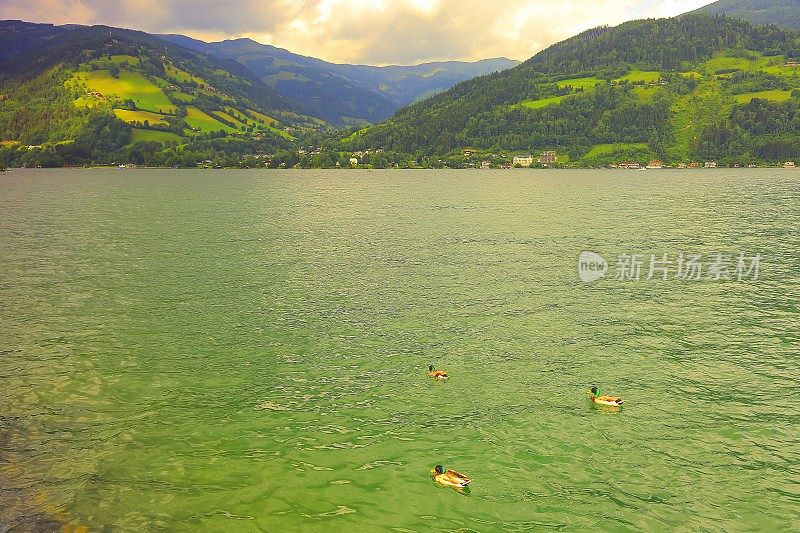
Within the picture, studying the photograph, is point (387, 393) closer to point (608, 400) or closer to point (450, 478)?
point (450, 478)

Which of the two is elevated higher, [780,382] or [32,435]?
[780,382]

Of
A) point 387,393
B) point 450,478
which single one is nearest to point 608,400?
point 450,478

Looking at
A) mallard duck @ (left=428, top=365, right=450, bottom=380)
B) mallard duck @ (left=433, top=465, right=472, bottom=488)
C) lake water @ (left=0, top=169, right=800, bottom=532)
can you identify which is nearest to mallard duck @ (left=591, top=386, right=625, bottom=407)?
lake water @ (left=0, top=169, right=800, bottom=532)

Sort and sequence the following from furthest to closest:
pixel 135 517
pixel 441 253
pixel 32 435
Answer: pixel 441 253 → pixel 32 435 → pixel 135 517

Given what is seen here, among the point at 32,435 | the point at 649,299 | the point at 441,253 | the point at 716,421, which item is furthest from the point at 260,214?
the point at 716,421

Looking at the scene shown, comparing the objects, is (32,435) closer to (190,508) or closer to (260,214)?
(190,508)

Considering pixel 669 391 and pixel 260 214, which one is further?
pixel 260 214

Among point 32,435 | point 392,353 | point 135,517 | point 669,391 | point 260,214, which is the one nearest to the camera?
point 135,517

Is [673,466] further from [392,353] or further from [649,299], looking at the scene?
[649,299]
